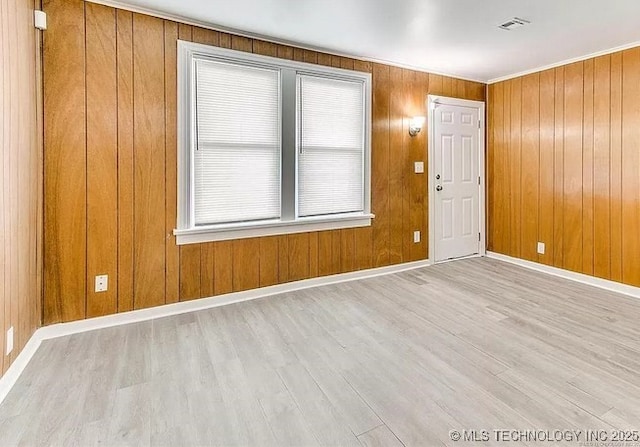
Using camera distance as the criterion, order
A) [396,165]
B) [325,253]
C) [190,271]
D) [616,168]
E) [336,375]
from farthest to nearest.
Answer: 1. [396,165]
2. [325,253]
3. [616,168]
4. [190,271]
5. [336,375]

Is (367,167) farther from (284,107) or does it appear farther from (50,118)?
(50,118)

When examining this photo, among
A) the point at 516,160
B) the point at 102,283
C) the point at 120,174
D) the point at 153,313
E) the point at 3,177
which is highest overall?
the point at 516,160

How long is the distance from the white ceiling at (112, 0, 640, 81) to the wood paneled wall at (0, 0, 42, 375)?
935mm

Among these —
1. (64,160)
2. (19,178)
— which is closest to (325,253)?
(64,160)

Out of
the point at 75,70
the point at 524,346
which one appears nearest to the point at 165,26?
the point at 75,70

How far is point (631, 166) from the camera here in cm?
353

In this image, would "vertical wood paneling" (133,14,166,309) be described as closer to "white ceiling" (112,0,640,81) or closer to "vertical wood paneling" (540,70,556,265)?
"white ceiling" (112,0,640,81)

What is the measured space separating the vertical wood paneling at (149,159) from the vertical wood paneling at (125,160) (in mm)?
36

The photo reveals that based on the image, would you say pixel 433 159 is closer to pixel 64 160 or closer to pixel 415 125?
pixel 415 125

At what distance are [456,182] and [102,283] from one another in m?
4.17

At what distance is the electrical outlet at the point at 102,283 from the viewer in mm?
2783

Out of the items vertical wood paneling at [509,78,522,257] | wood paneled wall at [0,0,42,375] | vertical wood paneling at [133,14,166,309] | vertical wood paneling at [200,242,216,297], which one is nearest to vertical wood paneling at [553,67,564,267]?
vertical wood paneling at [509,78,522,257]

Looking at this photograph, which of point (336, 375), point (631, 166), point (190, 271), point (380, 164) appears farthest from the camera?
point (380, 164)

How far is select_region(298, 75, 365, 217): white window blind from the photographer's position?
3.64 m
